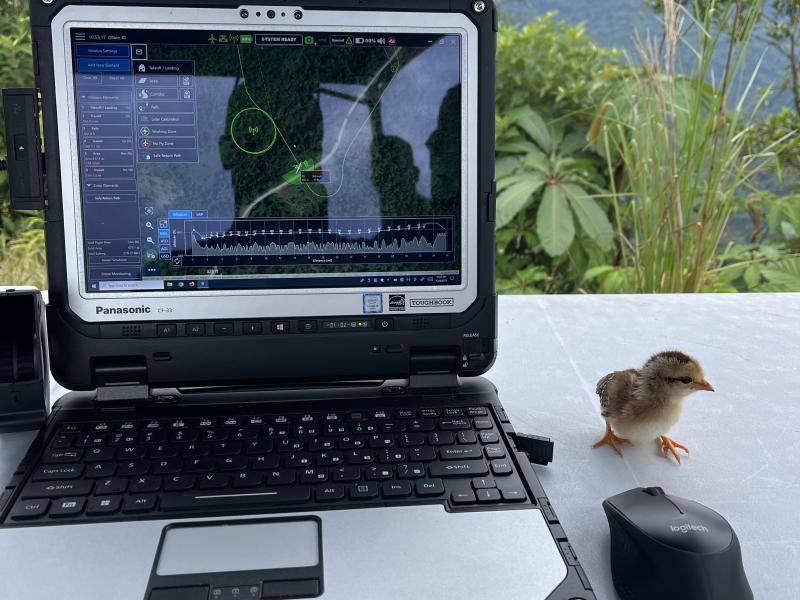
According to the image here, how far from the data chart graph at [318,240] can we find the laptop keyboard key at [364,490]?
0.80 ft

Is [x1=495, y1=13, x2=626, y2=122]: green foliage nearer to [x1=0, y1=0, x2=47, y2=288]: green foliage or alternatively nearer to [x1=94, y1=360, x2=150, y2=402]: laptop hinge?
[x1=0, y1=0, x2=47, y2=288]: green foliage

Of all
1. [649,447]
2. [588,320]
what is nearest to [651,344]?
[588,320]

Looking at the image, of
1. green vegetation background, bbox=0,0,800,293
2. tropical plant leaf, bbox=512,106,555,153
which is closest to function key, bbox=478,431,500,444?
green vegetation background, bbox=0,0,800,293

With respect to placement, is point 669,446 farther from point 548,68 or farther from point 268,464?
point 548,68

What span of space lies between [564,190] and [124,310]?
1.82 metres

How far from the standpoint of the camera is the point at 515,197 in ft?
7.45

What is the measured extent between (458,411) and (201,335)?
27 centimetres

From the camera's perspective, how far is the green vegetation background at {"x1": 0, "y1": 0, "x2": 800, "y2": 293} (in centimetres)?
218

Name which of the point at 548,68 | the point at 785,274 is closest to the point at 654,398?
the point at 785,274

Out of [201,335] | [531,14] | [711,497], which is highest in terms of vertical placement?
[531,14]

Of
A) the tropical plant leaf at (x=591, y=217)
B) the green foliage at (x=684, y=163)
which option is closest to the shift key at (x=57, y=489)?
the green foliage at (x=684, y=163)

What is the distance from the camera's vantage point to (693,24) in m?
1.84

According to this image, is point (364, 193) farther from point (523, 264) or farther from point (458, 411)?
point (523, 264)

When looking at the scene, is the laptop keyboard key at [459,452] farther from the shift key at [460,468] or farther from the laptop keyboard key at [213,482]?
the laptop keyboard key at [213,482]
